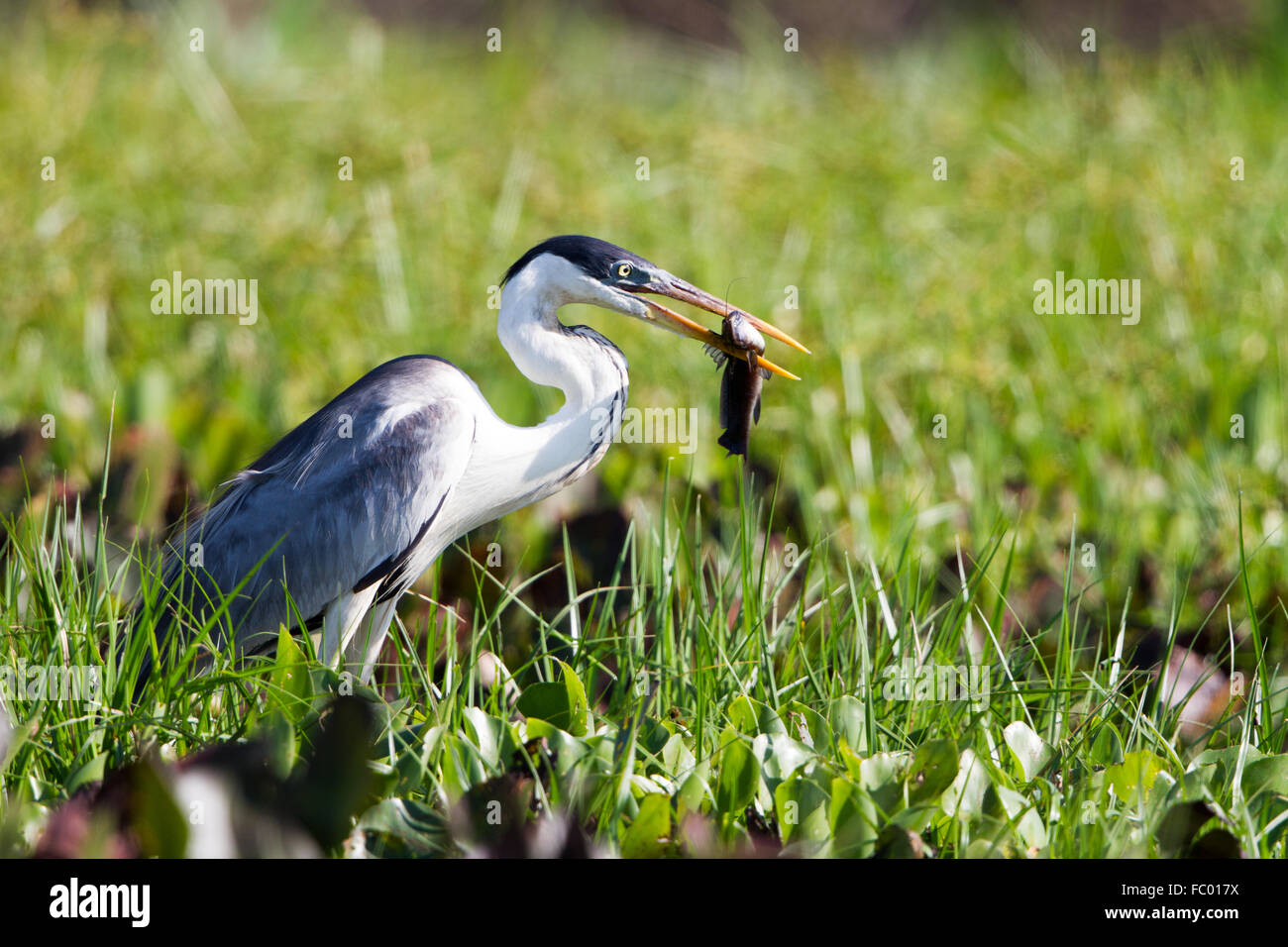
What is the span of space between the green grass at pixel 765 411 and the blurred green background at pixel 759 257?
27 mm

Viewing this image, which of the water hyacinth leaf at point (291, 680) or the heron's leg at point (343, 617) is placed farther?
the heron's leg at point (343, 617)

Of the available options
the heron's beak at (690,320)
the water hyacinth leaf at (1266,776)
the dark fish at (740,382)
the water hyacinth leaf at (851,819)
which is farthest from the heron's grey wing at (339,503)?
the water hyacinth leaf at (1266,776)

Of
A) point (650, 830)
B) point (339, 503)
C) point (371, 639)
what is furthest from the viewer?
point (371, 639)

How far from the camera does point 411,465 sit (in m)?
2.91

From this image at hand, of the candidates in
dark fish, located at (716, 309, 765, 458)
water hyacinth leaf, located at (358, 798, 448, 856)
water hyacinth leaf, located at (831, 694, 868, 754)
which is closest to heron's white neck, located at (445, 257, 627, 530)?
dark fish, located at (716, 309, 765, 458)

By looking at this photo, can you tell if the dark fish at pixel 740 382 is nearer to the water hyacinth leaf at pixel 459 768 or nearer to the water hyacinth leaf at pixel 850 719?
the water hyacinth leaf at pixel 850 719

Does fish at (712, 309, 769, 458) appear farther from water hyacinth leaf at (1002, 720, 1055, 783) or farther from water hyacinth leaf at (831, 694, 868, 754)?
water hyacinth leaf at (1002, 720, 1055, 783)

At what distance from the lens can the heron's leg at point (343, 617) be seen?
2.98 m

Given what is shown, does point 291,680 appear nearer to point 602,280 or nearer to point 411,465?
point 411,465

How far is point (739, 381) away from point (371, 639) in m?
1.12

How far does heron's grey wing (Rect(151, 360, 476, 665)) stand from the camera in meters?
2.92

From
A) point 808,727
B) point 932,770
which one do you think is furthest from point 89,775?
point 932,770

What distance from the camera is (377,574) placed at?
119 inches

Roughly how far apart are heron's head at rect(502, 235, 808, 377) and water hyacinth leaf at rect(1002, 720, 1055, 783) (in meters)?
0.91
